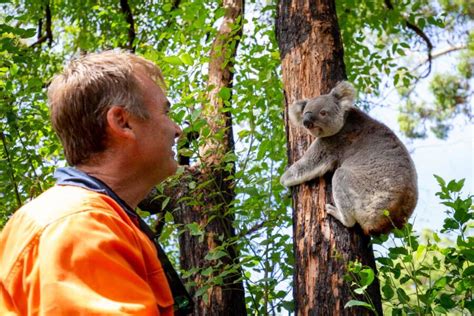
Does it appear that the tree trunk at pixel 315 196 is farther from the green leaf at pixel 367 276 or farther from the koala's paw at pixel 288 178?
the green leaf at pixel 367 276

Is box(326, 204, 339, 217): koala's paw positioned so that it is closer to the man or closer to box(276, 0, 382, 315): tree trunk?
box(276, 0, 382, 315): tree trunk

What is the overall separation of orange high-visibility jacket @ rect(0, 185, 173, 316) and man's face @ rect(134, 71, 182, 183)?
0.29 metres

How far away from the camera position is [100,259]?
1.19 meters

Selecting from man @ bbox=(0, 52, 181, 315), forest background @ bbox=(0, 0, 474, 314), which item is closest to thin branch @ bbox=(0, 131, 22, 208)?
forest background @ bbox=(0, 0, 474, 314)

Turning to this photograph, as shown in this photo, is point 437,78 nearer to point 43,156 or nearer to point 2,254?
point 43,156

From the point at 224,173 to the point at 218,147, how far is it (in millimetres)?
502

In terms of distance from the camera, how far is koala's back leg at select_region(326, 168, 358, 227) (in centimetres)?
339

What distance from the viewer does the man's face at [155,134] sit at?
63.1 inches

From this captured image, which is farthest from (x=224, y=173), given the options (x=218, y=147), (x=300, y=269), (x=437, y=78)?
(x=437, y=78)

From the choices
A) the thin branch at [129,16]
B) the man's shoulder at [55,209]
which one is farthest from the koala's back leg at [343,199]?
the thin branch at [129,16]

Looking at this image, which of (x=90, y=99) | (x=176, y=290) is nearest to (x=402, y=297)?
(x=176, y=290)

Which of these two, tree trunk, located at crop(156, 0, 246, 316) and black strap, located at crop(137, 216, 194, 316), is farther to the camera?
tree trunk, located at crop(156, 0, 246, 316)

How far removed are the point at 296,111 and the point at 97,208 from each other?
2587 millimetres

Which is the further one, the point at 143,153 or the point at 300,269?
the point at 300,269
